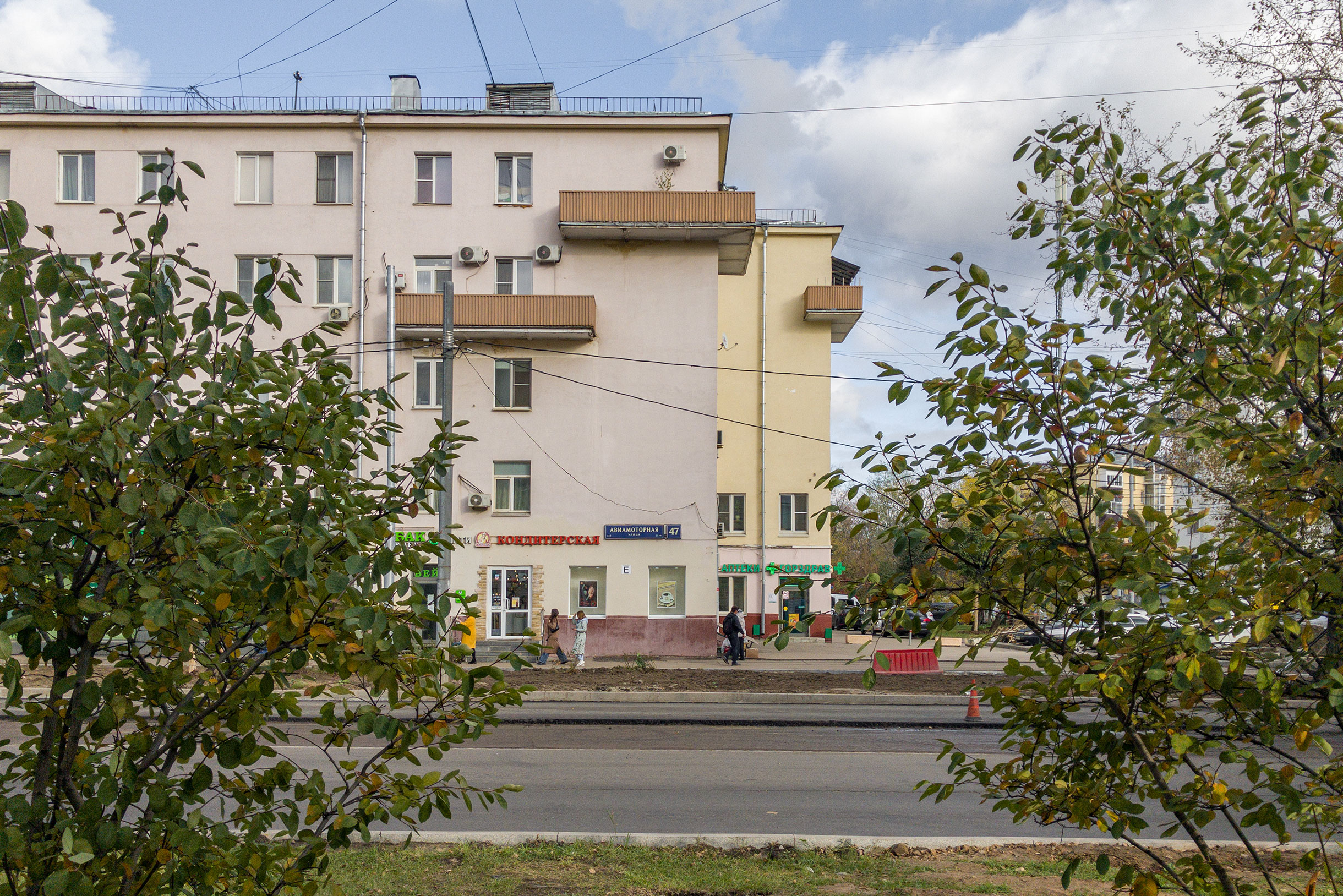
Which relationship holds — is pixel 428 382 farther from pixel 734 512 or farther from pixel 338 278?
pixel 734 512

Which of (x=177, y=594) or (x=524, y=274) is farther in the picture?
(x=524, y=274)

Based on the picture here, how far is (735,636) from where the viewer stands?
83.3ft

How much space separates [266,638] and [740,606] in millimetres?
35913

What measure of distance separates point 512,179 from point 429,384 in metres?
6.56

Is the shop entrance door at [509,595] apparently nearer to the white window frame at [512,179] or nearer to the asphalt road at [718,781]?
the white window frame at [512,179]

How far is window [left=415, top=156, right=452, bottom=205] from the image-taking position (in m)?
27.6

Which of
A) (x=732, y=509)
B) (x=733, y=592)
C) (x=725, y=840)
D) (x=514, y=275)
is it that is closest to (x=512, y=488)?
(x=514, y=275)

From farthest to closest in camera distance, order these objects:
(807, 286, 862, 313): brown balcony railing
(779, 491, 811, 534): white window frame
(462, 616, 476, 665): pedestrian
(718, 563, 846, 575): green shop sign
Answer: (779, 491, 811, 534): white window frame < (807, 286, 862, 313): brown balcony railing < (718, 563, 846, 575): green shop sign < (462, 616, 476, 665): pedestrian

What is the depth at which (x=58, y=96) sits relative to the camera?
96.2ft

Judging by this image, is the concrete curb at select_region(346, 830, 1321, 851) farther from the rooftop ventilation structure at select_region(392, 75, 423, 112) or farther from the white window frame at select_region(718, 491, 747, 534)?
the white window frame at select_region(718, 491, 747, 534)

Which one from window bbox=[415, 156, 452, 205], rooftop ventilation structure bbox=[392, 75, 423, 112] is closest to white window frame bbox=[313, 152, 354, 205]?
window bbox=[415, 156, 452, 205]

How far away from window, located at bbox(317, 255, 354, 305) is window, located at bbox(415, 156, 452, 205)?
2829 mm

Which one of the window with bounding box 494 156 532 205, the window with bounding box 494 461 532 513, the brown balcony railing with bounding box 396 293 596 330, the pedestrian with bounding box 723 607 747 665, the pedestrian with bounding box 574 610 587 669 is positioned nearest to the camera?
the pedestrian with bounding box 574 610 587 669

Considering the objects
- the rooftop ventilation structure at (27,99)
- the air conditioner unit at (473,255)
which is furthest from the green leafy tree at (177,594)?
the rooftop ventilation structure at (27,99)
